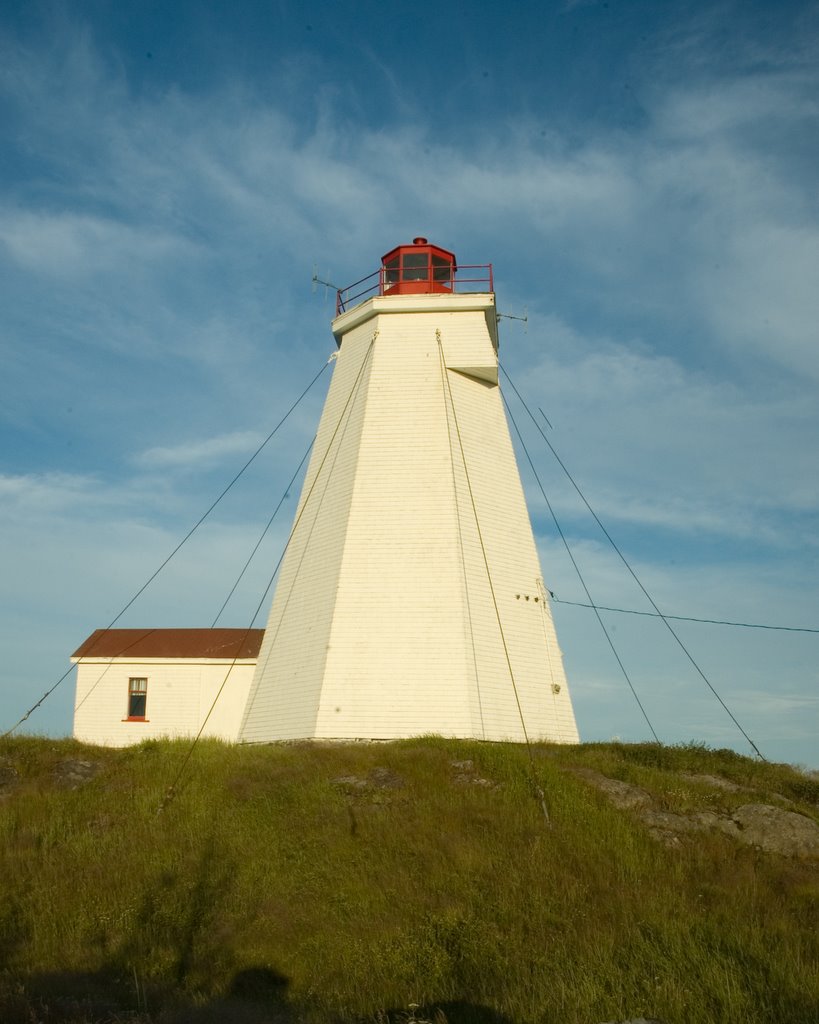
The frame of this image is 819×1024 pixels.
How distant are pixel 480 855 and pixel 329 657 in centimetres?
710

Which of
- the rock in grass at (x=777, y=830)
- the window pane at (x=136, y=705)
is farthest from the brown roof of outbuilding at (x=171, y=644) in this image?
the rock in grass at (x=777, y=830)

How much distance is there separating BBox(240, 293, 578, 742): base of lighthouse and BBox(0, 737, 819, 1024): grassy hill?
4.30ft

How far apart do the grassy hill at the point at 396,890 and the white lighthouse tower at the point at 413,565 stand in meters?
1.36

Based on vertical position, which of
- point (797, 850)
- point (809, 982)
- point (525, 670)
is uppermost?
point (525, 670)

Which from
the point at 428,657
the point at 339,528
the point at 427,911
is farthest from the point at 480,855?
the point at 339,528

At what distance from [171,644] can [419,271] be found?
1334 centimetres

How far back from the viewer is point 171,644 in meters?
30.1

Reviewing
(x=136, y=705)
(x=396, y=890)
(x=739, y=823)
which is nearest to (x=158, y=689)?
(x=136, y=705)

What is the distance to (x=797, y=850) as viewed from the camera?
16.0 m

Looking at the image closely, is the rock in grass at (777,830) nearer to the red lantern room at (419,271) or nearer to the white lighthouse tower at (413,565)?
the white lighthouse tower at (413,565)

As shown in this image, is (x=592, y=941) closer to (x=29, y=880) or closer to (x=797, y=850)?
(x=797, y=850)

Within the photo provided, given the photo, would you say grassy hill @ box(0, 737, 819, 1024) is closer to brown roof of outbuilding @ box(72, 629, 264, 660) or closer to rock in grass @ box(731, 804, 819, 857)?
rock in grass @ box(731, 804, 819, 857)

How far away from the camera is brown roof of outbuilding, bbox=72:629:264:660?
29641mm

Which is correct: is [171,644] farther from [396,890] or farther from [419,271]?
[396,890]
